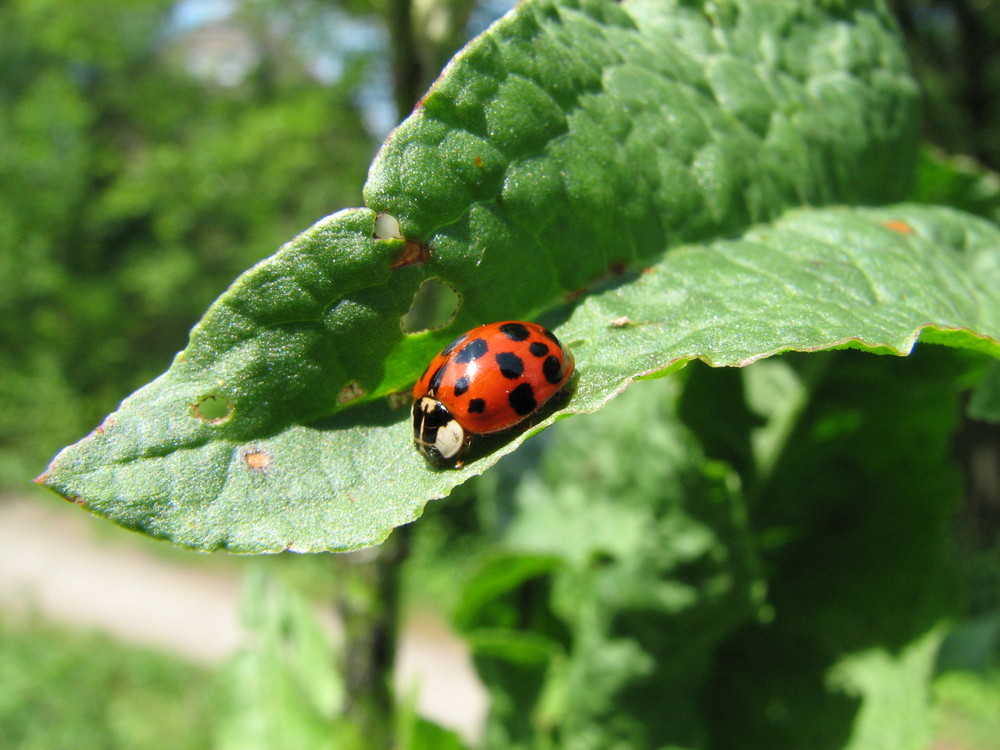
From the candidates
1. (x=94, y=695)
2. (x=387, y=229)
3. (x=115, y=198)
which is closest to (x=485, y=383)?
(x=387, y=229)

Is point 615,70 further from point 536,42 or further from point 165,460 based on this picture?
point 165,460

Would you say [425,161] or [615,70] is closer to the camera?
[425,161]

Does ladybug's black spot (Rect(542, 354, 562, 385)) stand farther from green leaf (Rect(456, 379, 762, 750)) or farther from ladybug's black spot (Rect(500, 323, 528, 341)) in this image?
green leaf (Rect(456, 379, 762, 750))

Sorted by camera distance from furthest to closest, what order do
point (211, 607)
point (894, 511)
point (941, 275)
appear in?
point (211, 607) < point (894, 511) < point (941, 275)

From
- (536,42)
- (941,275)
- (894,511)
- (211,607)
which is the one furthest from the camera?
(211,607)

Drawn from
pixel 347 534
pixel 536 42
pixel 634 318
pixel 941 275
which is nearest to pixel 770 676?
pixel 941 275
